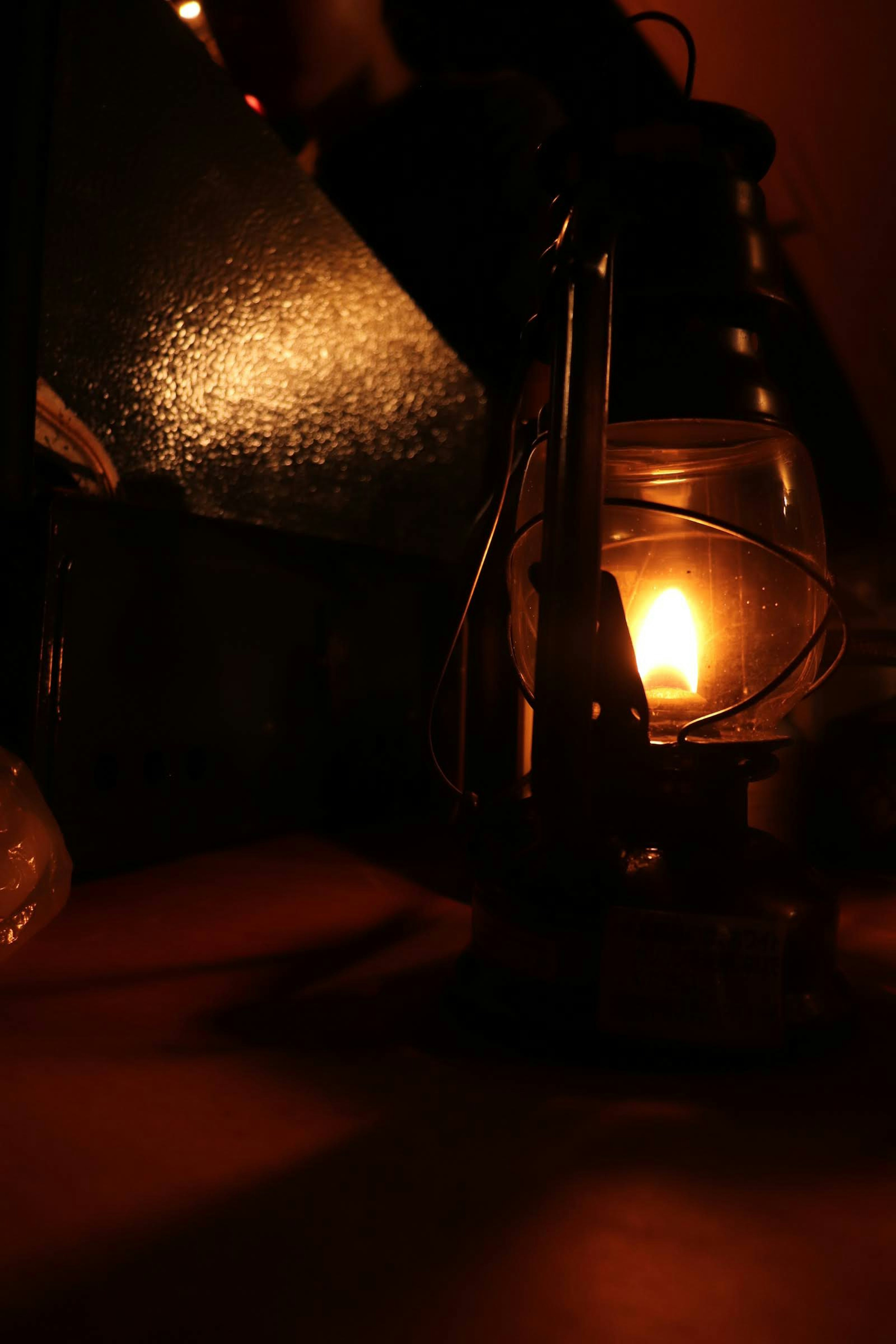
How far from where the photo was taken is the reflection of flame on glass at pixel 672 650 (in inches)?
22.5

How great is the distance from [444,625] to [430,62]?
0.53m

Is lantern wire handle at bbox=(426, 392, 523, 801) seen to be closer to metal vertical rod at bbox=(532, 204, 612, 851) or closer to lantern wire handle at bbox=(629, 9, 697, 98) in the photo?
metal vertical rod at bbox=(532, 204, 612, 851)

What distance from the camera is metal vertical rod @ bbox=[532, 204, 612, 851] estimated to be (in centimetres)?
43

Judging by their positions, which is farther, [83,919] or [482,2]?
[482,2]

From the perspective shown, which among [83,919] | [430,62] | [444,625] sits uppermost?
[430,62]

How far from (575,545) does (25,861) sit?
0.36 meters

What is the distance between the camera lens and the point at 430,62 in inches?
32.0

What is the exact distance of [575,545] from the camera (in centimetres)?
43

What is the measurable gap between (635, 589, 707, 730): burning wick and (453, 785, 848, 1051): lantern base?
0.10 meters

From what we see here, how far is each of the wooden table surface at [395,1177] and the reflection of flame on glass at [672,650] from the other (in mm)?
204

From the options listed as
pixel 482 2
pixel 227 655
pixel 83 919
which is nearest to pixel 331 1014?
pixel 83 919

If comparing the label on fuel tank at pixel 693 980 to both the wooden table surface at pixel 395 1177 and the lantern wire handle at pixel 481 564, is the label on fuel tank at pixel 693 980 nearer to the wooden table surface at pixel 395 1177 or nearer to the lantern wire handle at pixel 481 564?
the wooden table surface at pixel 395 1177

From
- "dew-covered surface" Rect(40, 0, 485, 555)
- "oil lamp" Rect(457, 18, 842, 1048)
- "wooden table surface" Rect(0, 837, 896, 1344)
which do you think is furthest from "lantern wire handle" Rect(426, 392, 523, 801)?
"dew-covered surface" Rect(40, 0, 485, 555)

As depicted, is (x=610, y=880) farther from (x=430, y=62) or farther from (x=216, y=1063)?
(x=430, y=62)
